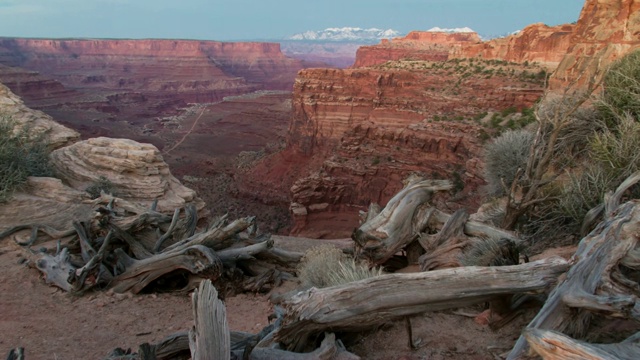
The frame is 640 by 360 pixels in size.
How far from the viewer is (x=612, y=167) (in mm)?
6801

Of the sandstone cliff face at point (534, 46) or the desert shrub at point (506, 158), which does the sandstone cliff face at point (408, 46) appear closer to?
the sandstone cliff face at point (534, 46)

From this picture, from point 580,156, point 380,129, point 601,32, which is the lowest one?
point 380,129

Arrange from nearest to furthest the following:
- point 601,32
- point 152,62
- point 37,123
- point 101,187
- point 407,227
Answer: point 407,227 < point 101,187 < point 37,123 < point 601,32 < point 152,62

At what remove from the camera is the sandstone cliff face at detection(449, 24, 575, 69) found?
95.1 ft

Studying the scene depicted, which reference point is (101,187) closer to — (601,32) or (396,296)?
(396,296)

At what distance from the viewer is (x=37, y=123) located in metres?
13.7

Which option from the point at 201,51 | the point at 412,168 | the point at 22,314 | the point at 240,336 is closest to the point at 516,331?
the point at 240,336

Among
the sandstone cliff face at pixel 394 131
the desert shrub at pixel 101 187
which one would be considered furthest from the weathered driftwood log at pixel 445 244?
the sandstone cliff face at pixel 394 131

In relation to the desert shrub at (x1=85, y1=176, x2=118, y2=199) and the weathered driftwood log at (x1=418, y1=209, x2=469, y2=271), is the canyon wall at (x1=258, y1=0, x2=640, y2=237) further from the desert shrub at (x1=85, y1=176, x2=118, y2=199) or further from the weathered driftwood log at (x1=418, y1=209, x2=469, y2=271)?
the desert shrub at (x1=85, y1=176, x2=118, y2=199)

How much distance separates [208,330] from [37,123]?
13.2 meters

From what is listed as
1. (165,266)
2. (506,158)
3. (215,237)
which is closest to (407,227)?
(215,237)

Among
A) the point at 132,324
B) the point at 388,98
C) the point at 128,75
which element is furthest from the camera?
the point at 128,75

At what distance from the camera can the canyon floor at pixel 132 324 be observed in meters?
4.17

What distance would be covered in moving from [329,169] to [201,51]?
10927 centimetres
